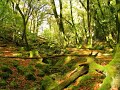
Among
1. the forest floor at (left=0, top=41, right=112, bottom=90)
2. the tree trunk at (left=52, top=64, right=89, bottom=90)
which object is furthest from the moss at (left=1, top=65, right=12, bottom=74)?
the tree trunk at (left=52, top=64, right=89, bottom=90)

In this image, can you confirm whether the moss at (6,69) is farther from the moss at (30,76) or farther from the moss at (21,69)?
the moss at (30,76)

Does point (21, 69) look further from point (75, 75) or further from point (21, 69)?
point (75, 75)

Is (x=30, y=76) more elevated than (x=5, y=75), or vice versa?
(x=5, y=75)

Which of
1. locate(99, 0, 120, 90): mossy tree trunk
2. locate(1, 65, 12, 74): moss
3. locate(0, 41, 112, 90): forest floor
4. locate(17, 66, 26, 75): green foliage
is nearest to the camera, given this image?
locate(99, 0, 120, 90): mossy tree trunk

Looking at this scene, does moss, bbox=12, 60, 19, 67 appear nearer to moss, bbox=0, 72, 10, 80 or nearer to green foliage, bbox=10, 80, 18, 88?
moss, bbox=0, 72, 10, 80

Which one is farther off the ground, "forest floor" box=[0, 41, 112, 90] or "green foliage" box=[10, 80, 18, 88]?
"forest floor" box=[0, 41, 112, 90]

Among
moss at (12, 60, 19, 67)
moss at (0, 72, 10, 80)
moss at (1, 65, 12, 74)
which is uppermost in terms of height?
moss at (12, 60, 19, 67)

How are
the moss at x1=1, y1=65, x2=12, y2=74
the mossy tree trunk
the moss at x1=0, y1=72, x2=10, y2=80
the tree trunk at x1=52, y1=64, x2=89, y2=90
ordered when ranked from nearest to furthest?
the mossy tree trunk, the tree trunk at x1=52, y1=64, x2=89, y2=90, the moss at x1=0, y1=72, x2=10, y2=80, the moss at x1=1, y1=65, x2=12, y2=74

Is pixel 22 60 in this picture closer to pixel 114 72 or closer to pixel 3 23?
pixel 3 23

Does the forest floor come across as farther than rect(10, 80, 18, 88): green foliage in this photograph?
No

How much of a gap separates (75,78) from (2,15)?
14546 millimetres

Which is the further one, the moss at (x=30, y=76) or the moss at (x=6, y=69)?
the moss at (x=6, y=69)

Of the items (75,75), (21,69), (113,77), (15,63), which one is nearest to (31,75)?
(21,69)

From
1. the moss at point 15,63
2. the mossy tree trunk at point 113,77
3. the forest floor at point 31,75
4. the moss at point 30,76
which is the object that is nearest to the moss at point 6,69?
the forest floor at point 31,75
